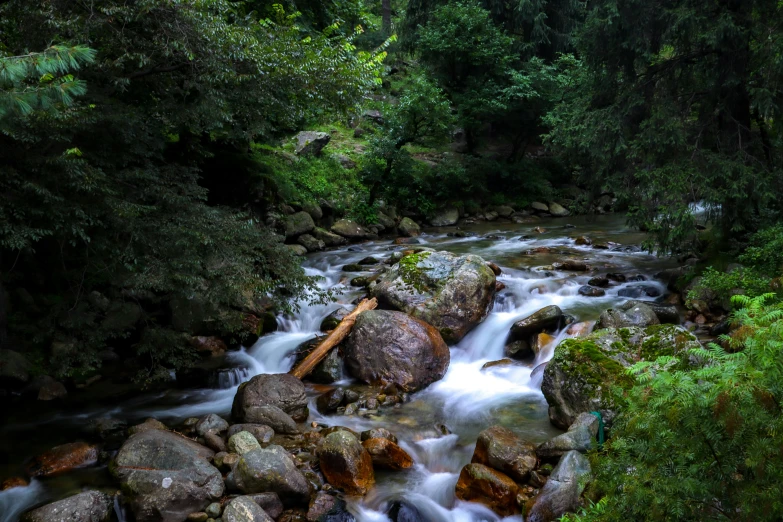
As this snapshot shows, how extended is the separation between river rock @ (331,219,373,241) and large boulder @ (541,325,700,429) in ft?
40.1

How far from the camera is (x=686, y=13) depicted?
1016 cm

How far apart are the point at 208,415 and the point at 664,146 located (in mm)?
9776

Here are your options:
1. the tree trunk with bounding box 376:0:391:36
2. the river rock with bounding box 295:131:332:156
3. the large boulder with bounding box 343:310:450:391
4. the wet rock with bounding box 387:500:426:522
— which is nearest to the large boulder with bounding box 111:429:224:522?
the wet rock with bounding box 387:500:426:522

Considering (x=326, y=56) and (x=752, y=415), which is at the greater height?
(x=326, y=56)

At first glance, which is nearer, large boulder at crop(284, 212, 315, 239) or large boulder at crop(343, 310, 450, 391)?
large boulder at crop(343, 310, 450, 391)

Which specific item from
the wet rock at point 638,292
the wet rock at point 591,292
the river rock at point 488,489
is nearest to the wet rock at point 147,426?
the river rock at point 488,489

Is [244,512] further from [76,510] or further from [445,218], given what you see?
[445,218]

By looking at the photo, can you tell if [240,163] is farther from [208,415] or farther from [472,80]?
[472,80]

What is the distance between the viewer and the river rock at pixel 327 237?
58.2 ft

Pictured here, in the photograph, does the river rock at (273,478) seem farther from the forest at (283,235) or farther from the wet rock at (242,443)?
the wet rock at (242,443)

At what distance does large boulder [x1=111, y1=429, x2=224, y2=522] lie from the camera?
5.67 m

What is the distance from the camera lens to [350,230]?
18969 mm

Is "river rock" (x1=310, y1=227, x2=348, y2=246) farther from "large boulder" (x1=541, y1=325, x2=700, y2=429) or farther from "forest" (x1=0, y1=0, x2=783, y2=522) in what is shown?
"large boulder" (x1=541, y1=325, x2=700, y2=429)

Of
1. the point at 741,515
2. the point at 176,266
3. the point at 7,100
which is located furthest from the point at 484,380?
the point at 7,100
